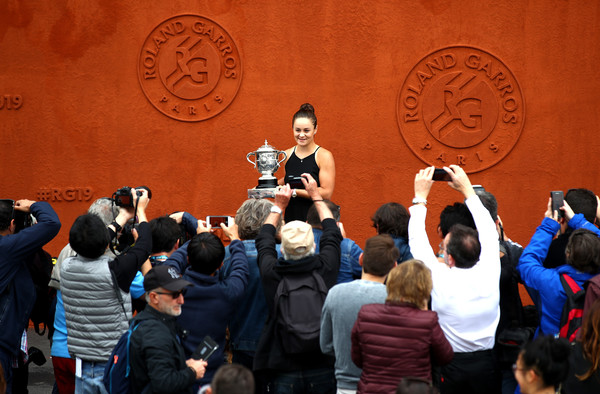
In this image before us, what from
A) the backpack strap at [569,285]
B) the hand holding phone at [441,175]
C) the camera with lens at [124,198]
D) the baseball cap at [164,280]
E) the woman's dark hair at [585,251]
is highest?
the hand holding phone at [441,175]

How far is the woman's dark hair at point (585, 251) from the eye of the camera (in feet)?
12.4

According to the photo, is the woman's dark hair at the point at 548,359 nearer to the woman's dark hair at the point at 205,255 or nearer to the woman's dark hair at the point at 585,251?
the woman's dark hair at the point at 585,251

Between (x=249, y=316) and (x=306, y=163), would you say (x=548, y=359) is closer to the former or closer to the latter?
(x=249, y=316)

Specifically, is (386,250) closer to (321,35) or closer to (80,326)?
(80,326)

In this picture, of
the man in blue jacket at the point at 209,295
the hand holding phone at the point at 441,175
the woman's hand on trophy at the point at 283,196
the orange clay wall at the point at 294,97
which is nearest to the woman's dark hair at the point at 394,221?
the hand holding phone at the point at 441,175

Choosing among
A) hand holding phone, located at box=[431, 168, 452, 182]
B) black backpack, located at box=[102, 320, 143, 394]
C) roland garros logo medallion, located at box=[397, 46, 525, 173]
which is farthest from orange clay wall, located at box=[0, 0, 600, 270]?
black backpack, located at box=[102, 320, 143, 394]

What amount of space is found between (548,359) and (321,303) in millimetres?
1216

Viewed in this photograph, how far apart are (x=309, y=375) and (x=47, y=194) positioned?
4.95 metres

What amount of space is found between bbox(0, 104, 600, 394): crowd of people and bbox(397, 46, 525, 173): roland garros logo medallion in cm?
312

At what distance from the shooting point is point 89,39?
7.72 meters

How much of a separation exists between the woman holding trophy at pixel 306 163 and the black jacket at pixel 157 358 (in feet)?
8.70

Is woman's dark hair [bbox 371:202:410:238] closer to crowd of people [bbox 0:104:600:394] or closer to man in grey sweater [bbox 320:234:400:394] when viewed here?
crowd of people [bbox 0:104:600:394]

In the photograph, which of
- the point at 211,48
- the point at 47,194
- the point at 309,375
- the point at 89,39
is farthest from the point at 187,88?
the point at 309,375

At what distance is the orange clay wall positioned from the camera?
25.1ft
